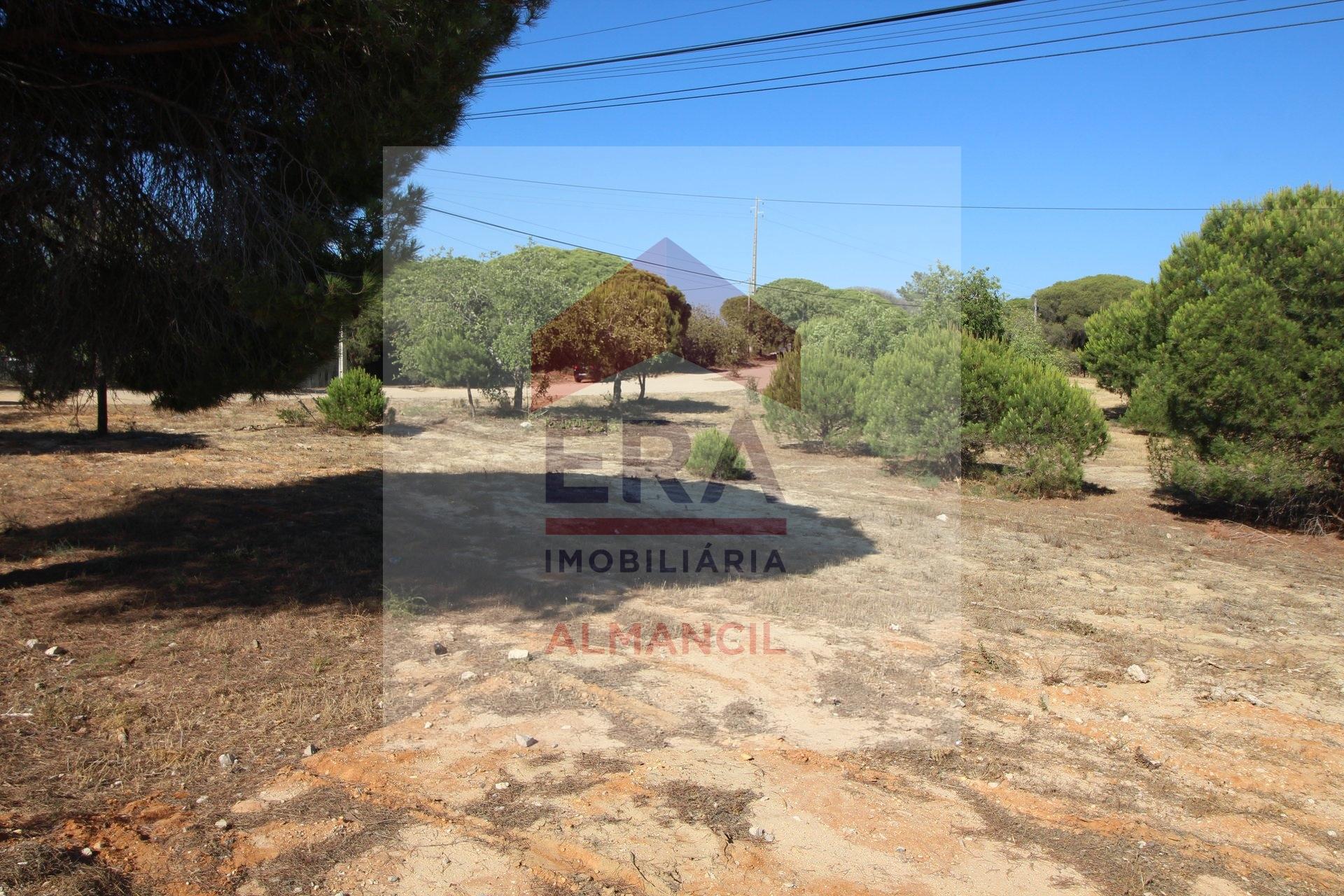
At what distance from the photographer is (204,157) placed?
574cm

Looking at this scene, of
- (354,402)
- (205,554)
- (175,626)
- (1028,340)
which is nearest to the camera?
(175,626)

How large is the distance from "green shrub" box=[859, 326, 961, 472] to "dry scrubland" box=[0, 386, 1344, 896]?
5179mm

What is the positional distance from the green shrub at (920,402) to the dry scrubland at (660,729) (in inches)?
204

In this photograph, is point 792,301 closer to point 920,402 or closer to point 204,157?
point 920,402

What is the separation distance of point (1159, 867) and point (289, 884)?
3.24 m

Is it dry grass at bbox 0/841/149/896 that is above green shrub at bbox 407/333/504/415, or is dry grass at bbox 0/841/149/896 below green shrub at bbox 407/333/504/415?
below

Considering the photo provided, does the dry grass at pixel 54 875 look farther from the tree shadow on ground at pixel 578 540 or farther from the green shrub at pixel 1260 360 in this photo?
the green shrub at pixel 1260 360

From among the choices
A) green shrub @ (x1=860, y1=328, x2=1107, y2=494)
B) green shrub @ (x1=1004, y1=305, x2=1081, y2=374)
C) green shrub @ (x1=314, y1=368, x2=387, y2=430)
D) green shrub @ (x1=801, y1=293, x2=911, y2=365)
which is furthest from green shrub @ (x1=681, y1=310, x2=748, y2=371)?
green shrub @ (x1=860, y1=328, x2=1107, y2=494)

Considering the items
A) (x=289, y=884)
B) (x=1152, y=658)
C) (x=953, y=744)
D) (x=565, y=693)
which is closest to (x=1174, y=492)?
(x=1152, y=658)

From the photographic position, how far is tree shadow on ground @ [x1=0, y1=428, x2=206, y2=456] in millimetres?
12516

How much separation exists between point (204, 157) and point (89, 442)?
32.1 ft

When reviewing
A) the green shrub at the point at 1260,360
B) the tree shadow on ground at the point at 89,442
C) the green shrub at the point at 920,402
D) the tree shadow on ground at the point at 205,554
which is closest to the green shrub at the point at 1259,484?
the green shrub at the point at 1260,360

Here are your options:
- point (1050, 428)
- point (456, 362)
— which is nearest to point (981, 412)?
point (1050, 428)

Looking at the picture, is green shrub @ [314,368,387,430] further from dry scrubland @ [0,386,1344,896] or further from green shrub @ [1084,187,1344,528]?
green shrub @ [1084,187,1344,528]
